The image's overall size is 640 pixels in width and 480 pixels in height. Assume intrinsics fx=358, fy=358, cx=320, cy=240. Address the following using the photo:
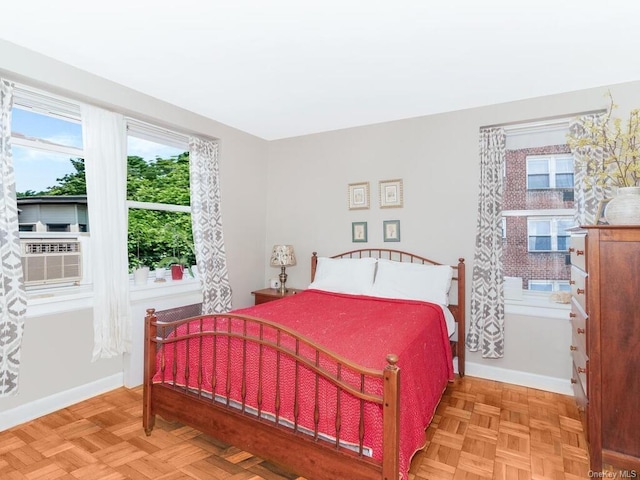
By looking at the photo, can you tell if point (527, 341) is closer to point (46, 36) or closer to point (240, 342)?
point (240, 342)

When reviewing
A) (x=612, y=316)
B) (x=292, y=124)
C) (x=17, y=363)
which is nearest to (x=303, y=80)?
(x=292, y=124)

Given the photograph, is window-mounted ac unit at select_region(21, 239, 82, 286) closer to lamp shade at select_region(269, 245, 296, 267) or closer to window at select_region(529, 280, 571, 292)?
lamp shade at select_region(269, 245, 296, 267)

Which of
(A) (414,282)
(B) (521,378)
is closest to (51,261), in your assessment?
(A) (414,282)

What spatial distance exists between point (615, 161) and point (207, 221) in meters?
3.49

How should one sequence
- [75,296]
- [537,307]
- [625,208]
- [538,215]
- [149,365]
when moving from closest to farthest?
[625,208], [149,365], [75,296], [537,307], [538,215]

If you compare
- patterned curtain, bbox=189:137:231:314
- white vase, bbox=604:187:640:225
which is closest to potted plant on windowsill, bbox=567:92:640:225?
white vase, bbox=604:187:640:225

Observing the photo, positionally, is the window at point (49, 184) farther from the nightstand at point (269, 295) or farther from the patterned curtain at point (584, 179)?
the patterned curtain at point (584, 179)

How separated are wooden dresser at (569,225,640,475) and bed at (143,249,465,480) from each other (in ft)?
2.86

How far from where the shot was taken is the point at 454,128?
3.55 m

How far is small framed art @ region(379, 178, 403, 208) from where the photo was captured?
3803mm

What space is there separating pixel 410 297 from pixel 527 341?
3.74ft

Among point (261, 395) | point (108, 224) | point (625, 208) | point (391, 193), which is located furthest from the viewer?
point (391, 193)

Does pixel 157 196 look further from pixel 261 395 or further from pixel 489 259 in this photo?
pixel 489 259

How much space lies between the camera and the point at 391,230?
152 inches
